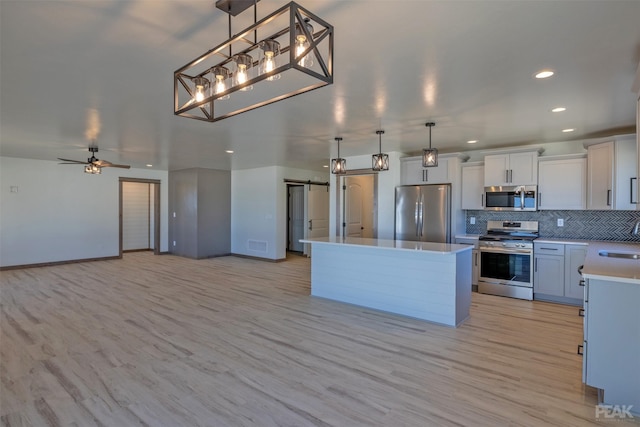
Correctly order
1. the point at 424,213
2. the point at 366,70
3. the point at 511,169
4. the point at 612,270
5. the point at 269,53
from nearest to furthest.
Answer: the point at 269,53, the point at 612,270, the point at 366,70, the point at 511,169, the point at 424,213

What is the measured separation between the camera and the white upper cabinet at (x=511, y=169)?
529 cm

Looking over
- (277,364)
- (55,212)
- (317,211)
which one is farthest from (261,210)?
(277,364)

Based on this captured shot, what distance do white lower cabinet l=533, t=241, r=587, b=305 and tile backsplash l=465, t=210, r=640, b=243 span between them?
1.90ft

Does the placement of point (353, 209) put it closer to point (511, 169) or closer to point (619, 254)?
point (511, 169)

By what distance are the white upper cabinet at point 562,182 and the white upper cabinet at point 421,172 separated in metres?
1.40

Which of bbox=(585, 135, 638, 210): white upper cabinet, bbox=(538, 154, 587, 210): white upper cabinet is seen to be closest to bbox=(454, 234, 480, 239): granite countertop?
bbox=(538, 154, 587, 210): white upper cabinet

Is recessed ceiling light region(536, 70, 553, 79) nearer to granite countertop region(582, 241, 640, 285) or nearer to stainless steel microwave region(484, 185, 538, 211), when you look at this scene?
granite countertop region(582, 241, 640, 285)

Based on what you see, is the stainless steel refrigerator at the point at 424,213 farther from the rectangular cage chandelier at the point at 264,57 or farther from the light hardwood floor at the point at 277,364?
the rectangular cage chandelier at the point at 264,57

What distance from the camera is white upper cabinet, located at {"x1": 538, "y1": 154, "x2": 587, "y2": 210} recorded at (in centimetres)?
498

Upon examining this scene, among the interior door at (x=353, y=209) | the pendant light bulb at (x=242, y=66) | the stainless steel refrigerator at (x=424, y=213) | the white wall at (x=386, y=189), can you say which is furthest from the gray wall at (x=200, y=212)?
the pendant light bulb at (x=242, y=66)

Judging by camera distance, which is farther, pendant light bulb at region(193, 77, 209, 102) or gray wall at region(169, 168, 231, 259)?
gray wall at region(169, 168, 231, 259)

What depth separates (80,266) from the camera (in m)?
7.73

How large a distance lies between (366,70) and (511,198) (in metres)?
3.97

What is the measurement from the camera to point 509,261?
5277mm
